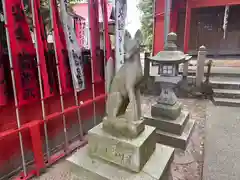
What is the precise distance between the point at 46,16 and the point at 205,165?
4.25 metres

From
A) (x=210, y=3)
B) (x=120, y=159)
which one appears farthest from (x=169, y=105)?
(x=210, y=3)

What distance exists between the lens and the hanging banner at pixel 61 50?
3.08 metres

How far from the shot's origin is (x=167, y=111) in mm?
4008

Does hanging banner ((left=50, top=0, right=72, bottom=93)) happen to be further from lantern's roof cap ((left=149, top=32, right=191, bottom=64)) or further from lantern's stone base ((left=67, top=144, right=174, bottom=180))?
lantern's roof cap ((left=149, top=32, right=191, bottom=64))

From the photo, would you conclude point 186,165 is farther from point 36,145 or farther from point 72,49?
point 72,49

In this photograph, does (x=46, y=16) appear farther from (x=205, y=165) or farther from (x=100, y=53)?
(x=205, y=165)

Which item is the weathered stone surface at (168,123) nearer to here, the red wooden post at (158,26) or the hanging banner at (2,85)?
the hanging banner at (2,85)

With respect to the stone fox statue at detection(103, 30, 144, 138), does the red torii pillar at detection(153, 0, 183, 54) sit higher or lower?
higher

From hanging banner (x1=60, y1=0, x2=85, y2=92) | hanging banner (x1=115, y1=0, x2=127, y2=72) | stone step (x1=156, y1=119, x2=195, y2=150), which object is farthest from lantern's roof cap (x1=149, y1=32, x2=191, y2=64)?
hanging banner (x1=60, y1=0, x2=85, y2=92)

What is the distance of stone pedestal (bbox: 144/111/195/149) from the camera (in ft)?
12.3

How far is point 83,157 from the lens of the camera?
240 cm

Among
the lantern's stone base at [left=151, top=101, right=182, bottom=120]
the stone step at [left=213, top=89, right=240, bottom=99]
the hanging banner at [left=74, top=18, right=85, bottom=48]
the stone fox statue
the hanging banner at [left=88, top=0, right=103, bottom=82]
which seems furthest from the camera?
the hanging banner at [left=74, top=18, right=85, bottom=48]

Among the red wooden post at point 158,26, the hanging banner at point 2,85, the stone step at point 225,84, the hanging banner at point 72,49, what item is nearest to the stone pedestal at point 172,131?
the hanging banner at point 72,49

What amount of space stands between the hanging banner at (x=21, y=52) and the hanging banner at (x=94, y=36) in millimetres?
1271
